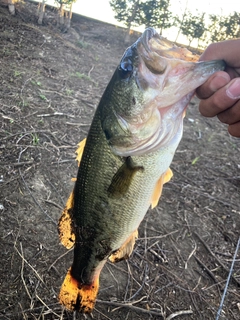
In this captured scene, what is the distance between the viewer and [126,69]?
66.4 inches

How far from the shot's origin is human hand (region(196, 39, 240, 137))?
5.40ft

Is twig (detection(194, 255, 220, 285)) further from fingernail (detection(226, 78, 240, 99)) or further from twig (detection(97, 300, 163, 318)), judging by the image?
fingernail (detection(226, 78, 240, 99))

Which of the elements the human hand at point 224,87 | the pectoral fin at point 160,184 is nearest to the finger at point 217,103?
the human hand at point 224,87

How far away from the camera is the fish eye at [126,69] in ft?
5.51

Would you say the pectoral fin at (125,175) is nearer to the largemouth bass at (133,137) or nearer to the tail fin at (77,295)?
the largemouth bass at (133,137)

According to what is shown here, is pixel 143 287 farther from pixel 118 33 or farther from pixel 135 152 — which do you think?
pixel 118 33

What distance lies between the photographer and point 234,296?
3057 mm

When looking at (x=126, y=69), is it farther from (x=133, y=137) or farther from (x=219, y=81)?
(x=219, y=81)

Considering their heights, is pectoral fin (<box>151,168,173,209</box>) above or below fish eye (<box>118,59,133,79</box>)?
below

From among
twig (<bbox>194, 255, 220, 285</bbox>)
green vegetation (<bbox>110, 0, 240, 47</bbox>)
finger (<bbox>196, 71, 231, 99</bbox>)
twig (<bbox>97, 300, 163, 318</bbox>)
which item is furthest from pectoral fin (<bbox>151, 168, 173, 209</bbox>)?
green vegetation (<bbox>110, 0, 240, 47</bbox>)

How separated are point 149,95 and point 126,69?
0.17 metres

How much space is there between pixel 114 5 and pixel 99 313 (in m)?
10.8

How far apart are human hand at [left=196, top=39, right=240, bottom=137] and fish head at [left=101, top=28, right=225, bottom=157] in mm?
69

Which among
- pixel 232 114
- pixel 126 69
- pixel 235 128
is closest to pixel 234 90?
pixel 232 114
